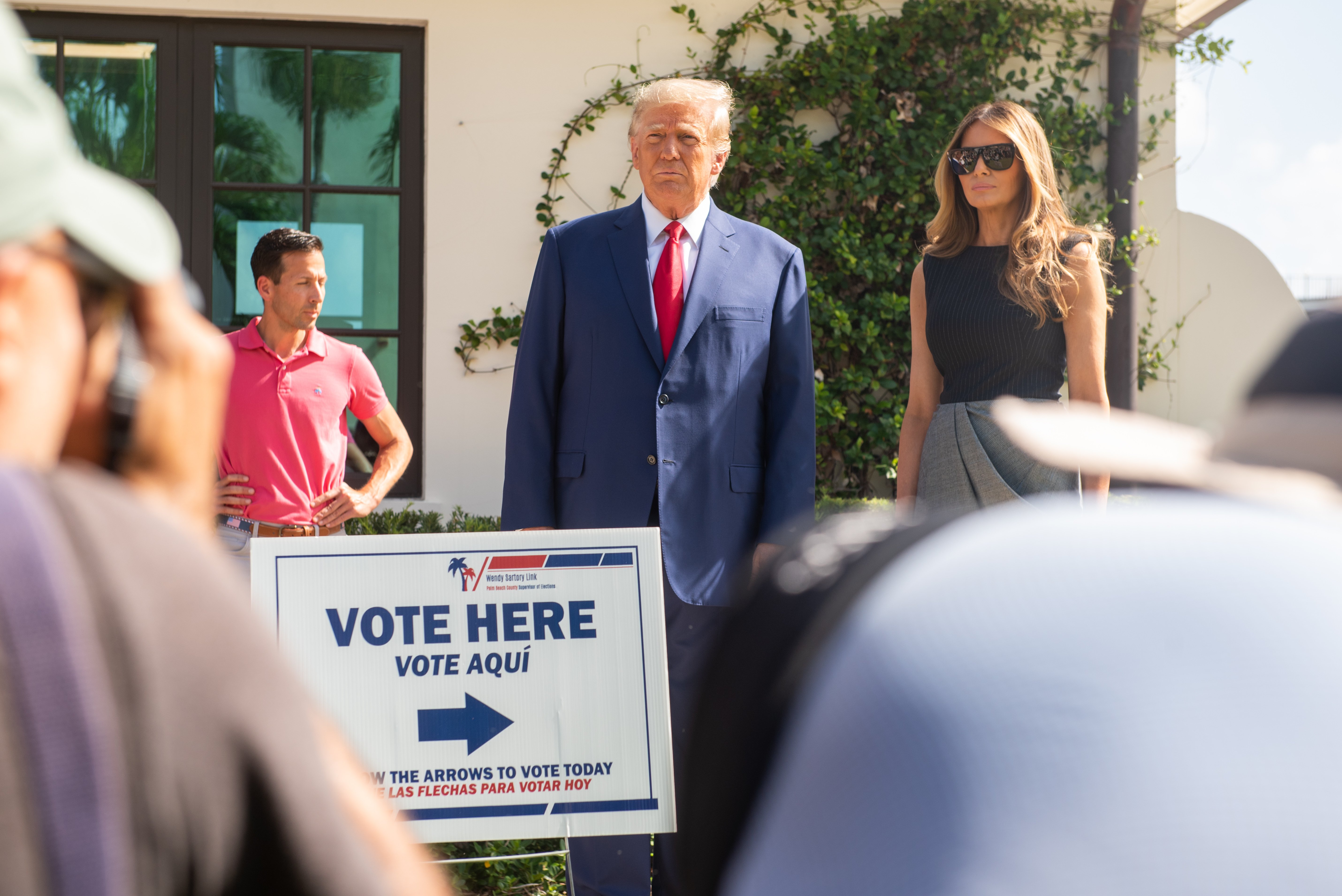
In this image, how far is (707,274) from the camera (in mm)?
3074

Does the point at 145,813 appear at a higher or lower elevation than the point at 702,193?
lower

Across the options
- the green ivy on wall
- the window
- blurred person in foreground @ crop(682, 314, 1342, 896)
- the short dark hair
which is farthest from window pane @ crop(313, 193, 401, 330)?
blurred person in foreground @ crop(682, 314, 1342, 896)

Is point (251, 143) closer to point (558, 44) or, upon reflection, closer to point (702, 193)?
point (558, 44)

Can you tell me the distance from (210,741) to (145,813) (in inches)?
1.7

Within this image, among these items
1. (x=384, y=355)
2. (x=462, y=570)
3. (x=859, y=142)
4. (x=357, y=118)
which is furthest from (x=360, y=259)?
(x=462, y=570)

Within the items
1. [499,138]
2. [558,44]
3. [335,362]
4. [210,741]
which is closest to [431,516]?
[335,362]

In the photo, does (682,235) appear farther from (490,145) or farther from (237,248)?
(237,248)

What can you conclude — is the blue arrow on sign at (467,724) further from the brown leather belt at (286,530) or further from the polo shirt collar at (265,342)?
the polo shirt collar at (265,342)

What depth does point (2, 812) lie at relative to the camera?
527 millimetres

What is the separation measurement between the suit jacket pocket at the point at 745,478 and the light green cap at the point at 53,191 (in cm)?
235

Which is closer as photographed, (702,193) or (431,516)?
(702,193)

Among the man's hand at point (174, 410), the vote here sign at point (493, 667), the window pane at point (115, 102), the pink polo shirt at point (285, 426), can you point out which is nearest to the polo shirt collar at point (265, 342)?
the pink polo shirt at point (285, 426)

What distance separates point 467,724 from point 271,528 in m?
1.34

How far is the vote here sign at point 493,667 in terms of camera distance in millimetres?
2682
